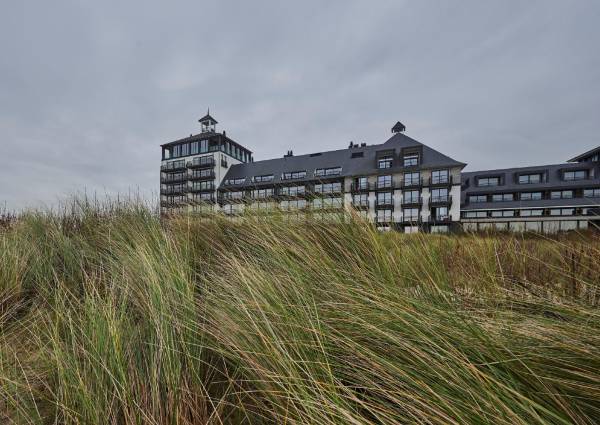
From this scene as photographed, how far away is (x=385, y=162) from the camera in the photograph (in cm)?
3466

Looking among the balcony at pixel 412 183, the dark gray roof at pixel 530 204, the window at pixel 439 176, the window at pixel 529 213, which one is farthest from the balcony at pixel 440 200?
the window at pixel 529 213

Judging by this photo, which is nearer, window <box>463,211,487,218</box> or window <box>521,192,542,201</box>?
window <box>463,211,487,218</box>

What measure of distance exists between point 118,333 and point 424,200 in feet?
120

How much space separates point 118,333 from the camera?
1215mm

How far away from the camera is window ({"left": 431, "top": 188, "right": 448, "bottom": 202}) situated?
31.8 m

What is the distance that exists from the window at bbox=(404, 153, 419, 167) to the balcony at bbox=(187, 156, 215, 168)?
31.0 m

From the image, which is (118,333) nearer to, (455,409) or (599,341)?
(455,409)

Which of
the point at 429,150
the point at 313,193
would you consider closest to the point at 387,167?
the point at 429,150

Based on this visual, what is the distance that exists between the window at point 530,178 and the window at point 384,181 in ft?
78.5

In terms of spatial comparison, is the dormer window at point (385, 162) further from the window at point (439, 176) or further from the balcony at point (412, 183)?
the window at point (439, 176)

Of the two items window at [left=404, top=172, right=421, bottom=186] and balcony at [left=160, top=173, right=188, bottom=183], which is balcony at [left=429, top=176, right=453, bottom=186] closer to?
window at [left=404, top=172, right=421, bottom=186]

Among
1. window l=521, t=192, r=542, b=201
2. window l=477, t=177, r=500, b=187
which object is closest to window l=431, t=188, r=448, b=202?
window l=477, t=177, r=500, b=187

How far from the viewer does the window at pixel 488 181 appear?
135 feet

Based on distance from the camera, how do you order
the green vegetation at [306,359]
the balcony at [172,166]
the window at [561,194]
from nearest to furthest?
1. the green vegetation at [306,359]
2. the window at [561,194]
3. the balcony at [172,166]
